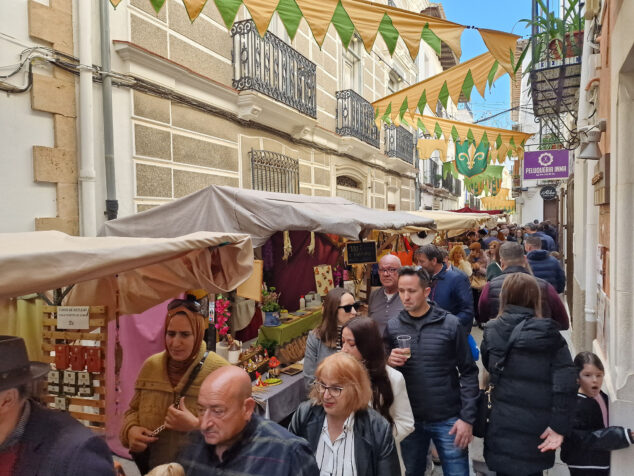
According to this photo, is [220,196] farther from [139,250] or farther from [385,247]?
[385,247]

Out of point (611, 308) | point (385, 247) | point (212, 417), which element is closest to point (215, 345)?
point (212, 417)

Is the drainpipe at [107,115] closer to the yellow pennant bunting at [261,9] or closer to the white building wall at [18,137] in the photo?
the white building wall at [18,137]

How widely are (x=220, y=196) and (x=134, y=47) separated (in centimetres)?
Answer: 301

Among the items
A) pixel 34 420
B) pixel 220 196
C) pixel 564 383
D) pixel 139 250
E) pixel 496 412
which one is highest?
pixel 220 196

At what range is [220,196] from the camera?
457 cm

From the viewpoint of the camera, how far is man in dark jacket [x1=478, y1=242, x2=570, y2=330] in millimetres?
4148

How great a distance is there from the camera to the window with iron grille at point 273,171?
9.08 meters

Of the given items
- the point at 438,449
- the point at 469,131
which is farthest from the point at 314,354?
the point at 469,131

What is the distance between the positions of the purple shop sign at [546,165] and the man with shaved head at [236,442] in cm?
900

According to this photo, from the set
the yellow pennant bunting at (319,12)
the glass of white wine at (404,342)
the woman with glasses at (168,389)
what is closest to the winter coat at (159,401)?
the woman with glasses at (168,389)

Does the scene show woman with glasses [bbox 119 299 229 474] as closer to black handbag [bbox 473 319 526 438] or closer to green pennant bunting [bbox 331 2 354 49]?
black handbag [bbox 473 319 526 438]

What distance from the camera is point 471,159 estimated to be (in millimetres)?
12961

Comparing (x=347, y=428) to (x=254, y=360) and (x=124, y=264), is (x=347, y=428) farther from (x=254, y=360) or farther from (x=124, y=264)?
(x=254, y=360)

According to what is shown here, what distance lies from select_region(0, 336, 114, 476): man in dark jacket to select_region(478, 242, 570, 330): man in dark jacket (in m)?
3.42
